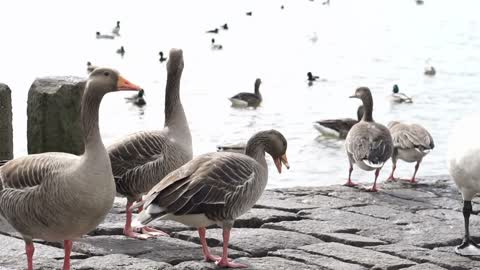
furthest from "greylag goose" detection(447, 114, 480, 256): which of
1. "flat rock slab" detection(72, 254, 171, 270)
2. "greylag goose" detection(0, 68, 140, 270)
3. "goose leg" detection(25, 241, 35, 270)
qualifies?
"goose leg" detection(25, 241, 35, 270)

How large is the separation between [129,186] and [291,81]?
95.5 ft

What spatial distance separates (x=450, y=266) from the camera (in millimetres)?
7934

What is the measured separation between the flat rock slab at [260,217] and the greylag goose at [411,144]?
3.39m

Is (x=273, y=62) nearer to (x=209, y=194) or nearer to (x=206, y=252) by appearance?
(x=206, y=252)

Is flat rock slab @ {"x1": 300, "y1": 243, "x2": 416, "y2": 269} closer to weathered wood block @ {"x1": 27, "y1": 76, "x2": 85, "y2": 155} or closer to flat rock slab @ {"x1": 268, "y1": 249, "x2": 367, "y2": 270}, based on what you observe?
flat rock slab @ {"x1": 268, "y1": 249, "x2": 367, "y2": 270}

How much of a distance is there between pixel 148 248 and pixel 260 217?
155 centimetres

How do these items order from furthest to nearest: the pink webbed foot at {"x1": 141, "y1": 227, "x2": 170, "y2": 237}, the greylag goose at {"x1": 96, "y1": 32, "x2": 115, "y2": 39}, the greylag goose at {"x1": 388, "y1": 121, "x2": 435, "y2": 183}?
the greylag goose at {"x1": 96, "y1": 32, "x2": 115, "y2": 39} < the greylag goose at {"x1": 388, "y1": 121, "x2": 435, "y2": 183} < the pink webbed foot at {"x1": 141, "y1": 227, "x2": 170, "y2": 237}

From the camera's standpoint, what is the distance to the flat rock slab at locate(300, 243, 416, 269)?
7.80m

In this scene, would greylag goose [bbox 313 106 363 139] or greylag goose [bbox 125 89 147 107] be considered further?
greylag goose [bbox 125 89 147 107]

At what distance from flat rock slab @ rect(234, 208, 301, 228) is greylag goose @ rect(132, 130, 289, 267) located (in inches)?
50.1

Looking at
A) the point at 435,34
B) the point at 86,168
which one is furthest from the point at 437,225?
the point at 435,34

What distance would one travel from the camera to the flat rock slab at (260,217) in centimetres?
931

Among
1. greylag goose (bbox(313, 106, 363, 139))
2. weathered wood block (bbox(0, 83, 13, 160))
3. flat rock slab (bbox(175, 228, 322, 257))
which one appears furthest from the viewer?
greylag goose (bbox(313, 106, 363, 139))

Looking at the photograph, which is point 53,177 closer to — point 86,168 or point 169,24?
point 86,168
